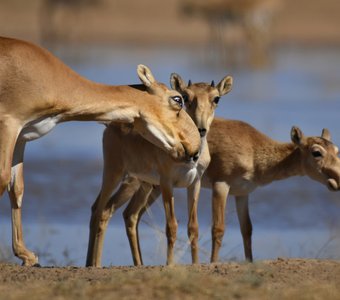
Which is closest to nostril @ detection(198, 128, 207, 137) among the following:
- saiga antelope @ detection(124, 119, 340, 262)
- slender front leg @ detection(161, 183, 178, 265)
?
slender front leg @ detection(161, 183, 178, 265)

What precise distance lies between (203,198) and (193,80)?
1080 centimetres

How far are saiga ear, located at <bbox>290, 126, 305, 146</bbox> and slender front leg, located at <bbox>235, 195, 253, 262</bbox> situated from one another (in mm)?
904

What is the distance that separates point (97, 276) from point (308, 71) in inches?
921

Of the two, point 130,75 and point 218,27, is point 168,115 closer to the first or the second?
point 130,75

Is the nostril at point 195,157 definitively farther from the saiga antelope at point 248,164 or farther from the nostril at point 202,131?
the saiga antelope at point 248,164

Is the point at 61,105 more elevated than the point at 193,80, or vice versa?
the point at 193,80

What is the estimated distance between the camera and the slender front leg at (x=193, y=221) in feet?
35.6

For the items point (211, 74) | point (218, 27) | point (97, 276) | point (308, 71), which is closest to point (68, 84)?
point (97, 276)

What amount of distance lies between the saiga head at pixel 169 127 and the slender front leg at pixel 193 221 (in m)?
0.85

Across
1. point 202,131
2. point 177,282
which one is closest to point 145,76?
point 202,131

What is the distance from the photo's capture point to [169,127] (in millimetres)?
10227

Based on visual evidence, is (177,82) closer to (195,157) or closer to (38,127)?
(195,157)

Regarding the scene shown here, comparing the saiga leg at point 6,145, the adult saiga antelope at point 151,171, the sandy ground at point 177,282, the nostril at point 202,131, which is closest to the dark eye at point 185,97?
the adult saiga antelope at point 151,171

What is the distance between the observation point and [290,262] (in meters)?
9.78
